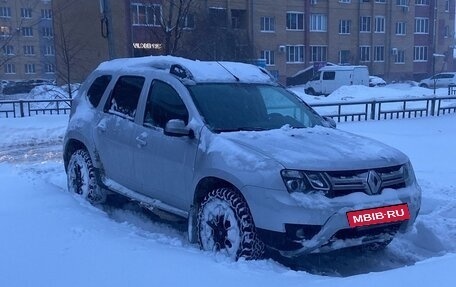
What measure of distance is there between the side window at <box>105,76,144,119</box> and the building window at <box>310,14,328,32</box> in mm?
49524

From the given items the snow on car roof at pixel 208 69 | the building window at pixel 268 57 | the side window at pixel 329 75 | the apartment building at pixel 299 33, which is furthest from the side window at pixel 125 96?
the building window at pixel 268 57

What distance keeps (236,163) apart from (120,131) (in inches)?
75.1

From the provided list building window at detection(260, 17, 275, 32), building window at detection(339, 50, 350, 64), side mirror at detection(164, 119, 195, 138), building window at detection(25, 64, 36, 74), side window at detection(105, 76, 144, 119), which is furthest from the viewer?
building window at detection(25, 64, 36, 74)

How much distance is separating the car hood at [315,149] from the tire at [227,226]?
1.37ft

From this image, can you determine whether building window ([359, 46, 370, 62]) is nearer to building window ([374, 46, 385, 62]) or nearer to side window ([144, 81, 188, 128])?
building window ([374, 46, 385, 62])

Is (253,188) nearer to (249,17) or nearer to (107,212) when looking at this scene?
(107,212)

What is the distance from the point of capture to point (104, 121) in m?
6.40

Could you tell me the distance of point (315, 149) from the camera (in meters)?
4.68

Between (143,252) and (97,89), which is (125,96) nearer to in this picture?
(97,89)

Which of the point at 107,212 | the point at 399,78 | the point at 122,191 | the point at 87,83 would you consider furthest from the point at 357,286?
the point at 399,78

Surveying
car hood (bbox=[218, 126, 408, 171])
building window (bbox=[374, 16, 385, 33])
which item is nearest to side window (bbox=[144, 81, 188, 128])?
car hood (bbox=[218, 126, 408, 171])

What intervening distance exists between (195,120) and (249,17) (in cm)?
4567

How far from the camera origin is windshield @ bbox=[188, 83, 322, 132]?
5.30 metres

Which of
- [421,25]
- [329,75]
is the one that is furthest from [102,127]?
[421,25]
